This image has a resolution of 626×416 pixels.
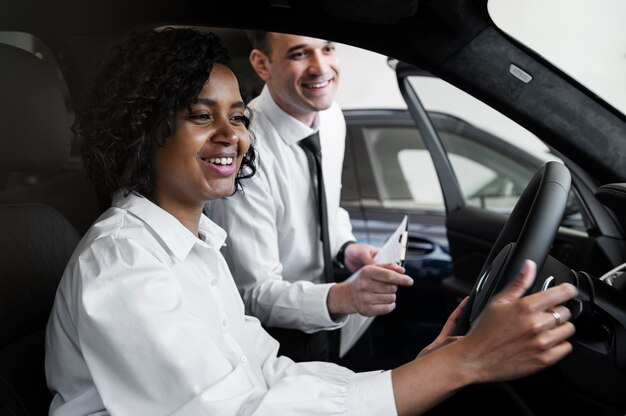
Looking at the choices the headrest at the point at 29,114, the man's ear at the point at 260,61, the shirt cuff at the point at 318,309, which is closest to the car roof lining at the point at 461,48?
the headrest at the point at 29,114

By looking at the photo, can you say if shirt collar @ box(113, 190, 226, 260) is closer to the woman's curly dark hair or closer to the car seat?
the woman's curly dark hair

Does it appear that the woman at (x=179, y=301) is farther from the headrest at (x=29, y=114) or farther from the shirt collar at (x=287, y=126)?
the shirt collar at (x=287, y=126)

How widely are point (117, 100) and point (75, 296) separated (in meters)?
0.43

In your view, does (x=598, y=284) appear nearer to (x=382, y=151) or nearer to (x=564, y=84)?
(x=564, y=84)

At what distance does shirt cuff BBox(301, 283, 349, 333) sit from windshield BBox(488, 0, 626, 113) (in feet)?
7.52

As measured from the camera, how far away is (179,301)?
1298 mm

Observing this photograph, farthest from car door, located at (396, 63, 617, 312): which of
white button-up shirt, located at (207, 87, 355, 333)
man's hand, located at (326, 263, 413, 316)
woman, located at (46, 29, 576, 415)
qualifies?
woman, located at (46, 29, 576, 415)

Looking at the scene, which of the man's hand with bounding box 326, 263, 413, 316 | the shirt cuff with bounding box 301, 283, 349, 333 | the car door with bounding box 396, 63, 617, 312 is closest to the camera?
the man's hand with bounding box 326, 263, 413, 316

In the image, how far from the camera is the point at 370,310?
1881 millimetres

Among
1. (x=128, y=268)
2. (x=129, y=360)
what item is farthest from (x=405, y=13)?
(x=129, y=360)

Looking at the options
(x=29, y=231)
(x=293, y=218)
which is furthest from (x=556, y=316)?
(x=293, y=218)

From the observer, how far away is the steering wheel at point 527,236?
1287mm

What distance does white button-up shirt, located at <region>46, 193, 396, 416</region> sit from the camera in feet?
4.07

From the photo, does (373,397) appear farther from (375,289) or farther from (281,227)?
(281,227)
